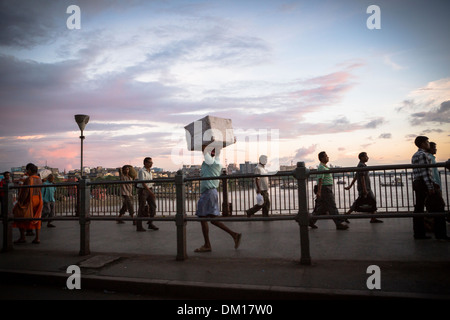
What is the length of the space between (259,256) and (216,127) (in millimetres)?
2297

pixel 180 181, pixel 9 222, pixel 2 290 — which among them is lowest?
pixel 2 290

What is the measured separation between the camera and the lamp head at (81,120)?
43.4 feet

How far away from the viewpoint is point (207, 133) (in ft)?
17.7

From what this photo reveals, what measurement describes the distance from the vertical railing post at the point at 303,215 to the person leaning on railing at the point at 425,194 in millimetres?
2743

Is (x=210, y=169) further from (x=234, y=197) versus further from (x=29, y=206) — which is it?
(x=234, y=197)

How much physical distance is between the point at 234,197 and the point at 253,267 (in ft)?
23.1

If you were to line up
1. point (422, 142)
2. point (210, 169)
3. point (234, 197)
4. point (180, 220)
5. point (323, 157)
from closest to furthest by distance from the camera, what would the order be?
1. point (180, 220)
2. point (210, 169)
3. point (422, 142)
4. point (323, 157)
5. point (234, 197)

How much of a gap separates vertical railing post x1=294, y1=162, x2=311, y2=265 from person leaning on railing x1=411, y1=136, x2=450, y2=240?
9.00 ft

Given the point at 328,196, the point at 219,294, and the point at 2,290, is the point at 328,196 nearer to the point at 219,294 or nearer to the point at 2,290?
the point at 219,294

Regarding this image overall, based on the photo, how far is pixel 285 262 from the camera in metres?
4.57

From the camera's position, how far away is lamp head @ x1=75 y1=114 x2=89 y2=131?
1323 cm

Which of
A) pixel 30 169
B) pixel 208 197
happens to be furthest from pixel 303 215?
A: pixel 30 169

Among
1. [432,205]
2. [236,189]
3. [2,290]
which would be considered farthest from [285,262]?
[236,189]

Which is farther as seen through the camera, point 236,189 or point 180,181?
point 236,189
